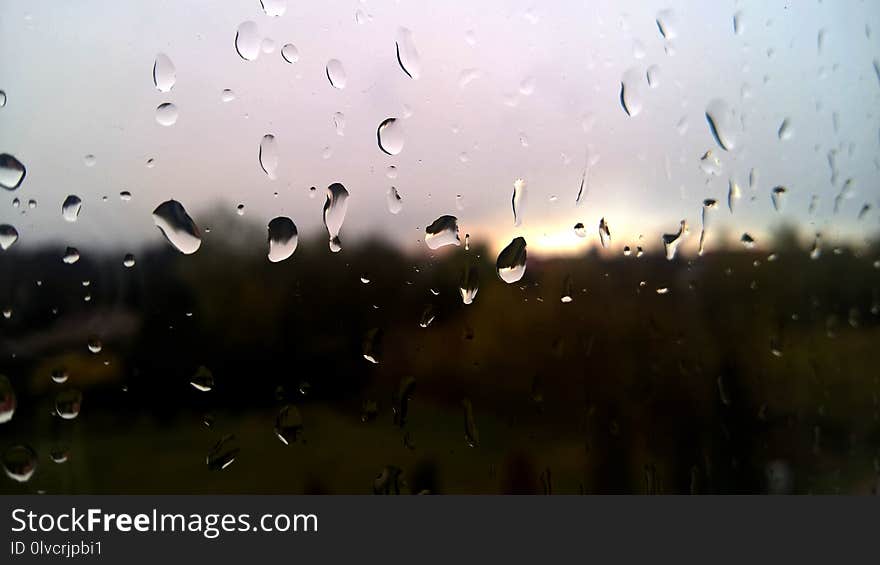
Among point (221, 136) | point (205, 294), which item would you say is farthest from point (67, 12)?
point (205, 294)

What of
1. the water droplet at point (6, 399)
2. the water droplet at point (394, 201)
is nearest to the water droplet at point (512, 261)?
the water droplet at point (394, 201)

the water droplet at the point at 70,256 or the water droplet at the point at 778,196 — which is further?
the water droplet at the point at 778,196

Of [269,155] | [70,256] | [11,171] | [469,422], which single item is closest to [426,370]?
[469,422]

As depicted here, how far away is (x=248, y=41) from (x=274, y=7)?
2.1 inches

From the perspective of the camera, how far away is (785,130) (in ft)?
2.45

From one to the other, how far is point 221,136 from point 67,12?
235 millimetres

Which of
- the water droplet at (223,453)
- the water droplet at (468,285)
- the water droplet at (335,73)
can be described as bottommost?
the water droplet at (223,453)

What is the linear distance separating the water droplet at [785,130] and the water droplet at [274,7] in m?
0.68

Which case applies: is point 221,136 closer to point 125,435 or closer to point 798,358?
point 125,435

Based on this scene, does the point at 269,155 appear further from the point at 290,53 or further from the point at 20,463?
the point at 20,463

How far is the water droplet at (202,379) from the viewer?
2.15ft

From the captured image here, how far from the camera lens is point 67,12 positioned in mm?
655

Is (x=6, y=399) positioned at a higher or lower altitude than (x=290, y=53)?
lower

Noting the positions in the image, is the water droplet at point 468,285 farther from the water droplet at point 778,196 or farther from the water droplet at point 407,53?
the water droplet at point 778,196
